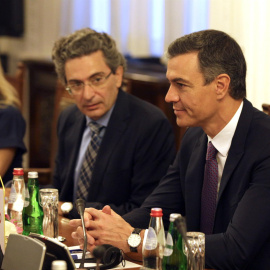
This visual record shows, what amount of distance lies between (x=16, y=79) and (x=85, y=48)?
159 centimetres

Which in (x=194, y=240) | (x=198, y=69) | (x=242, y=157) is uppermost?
(x=198, y=69)

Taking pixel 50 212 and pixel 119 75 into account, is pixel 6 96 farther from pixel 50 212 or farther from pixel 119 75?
pixel 50 212

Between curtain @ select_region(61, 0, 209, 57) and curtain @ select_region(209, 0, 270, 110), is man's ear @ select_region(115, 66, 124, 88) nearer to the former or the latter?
curtain @ select_region(209, 0, 270, 110)

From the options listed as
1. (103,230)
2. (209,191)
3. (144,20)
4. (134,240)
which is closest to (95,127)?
(209,191)

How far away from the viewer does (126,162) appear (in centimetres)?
323

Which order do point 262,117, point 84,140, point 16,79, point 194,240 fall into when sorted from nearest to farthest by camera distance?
point 194,240, point 262,117, point 84,140, point 16,79

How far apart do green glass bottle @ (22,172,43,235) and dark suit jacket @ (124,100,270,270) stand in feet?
1.21

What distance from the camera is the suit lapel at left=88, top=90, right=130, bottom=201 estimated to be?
3240 millimetres

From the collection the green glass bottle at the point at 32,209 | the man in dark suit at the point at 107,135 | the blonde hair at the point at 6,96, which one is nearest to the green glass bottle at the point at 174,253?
Answer: the green glass bottle at the point at 32,209

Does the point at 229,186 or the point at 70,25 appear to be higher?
the point at 70,25

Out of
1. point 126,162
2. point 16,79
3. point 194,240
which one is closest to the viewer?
point 194,240

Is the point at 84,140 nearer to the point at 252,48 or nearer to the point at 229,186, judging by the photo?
the point at 252,48

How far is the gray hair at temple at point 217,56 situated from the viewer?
2.43m

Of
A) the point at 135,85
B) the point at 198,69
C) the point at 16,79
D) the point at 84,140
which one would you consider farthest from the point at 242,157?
the point at 16,79
